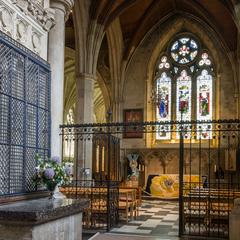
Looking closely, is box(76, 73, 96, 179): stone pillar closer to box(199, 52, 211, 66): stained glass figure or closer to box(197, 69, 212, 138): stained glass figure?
box(197, 69, 212, 138): stained glass figure

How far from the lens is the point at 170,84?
21906mm

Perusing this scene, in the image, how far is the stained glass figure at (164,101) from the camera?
21.7 meters

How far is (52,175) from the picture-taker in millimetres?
5727

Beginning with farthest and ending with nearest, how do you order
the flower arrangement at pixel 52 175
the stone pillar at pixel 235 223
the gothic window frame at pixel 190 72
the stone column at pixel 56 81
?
the gothic window frame at pixel 190 72 < the stone pillar at pixel 235 223 < the stone column at pixel 56 81 < the flower arrangement at pixel 52 175

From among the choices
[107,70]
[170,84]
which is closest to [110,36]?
[107,70]

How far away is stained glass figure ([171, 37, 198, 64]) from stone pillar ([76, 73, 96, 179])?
21.4 ft

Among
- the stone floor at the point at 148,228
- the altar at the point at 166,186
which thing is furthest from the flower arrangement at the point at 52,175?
the altar at the point at 166,186

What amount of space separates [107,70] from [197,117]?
5460 mm

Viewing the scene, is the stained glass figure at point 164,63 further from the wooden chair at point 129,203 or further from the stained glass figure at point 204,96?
the wooden chair at point 129,203

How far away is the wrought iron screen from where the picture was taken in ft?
17.6

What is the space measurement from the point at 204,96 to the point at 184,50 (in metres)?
2.67

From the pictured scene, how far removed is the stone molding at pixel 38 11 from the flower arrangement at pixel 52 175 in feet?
6.63

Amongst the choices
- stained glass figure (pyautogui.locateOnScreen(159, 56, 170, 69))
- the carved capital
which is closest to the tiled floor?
the carved capital

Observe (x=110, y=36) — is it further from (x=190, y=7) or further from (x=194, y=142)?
(x=194, y=142)
